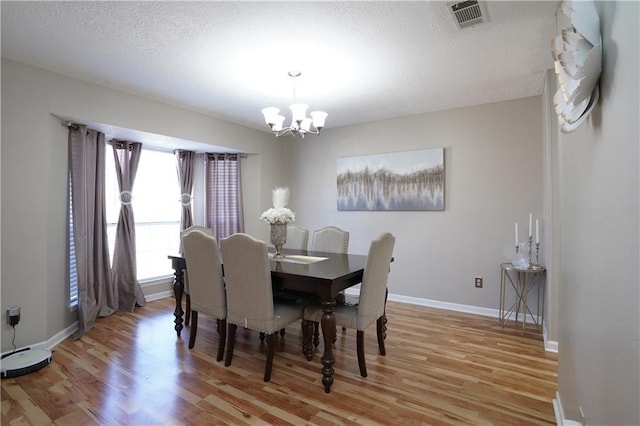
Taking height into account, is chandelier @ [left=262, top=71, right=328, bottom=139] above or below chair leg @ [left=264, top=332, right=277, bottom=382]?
above

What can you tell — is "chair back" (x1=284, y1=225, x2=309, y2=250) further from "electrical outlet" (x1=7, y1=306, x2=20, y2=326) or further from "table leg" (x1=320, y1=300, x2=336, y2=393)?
"electrical outlet" (x1=7, y1=306, x2=20, y2=326)

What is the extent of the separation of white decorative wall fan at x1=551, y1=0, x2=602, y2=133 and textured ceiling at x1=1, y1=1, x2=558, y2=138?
1100 millimetres

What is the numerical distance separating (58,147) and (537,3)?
3.91 m

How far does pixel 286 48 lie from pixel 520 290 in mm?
3398

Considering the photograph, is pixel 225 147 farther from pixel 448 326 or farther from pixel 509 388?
pixel 509 388

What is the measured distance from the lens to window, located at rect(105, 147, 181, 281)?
4234 mm

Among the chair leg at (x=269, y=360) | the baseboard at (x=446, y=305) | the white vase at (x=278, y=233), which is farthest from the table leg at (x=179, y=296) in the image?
the baseboard at (x=446, y=305)

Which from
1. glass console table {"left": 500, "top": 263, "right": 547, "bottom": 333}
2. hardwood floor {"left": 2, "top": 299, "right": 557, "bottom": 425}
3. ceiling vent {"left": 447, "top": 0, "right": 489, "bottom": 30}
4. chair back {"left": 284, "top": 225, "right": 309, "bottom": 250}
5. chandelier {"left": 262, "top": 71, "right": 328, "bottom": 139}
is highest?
ceiling vent {"left": 447, "top": 0, "right": 489, "bottom": 30}

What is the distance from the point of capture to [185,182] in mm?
4562

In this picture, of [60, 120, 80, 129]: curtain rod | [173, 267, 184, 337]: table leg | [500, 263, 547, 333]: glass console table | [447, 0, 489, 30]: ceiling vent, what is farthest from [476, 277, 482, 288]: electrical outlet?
[60, 120, 80, 129]: curtain rod

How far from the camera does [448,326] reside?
3.34 metres

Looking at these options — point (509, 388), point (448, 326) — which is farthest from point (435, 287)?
point (509, 388)

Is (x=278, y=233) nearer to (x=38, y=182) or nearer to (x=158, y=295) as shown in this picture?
(x=38, y=182)

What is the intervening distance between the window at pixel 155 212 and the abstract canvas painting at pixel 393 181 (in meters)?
2.40
